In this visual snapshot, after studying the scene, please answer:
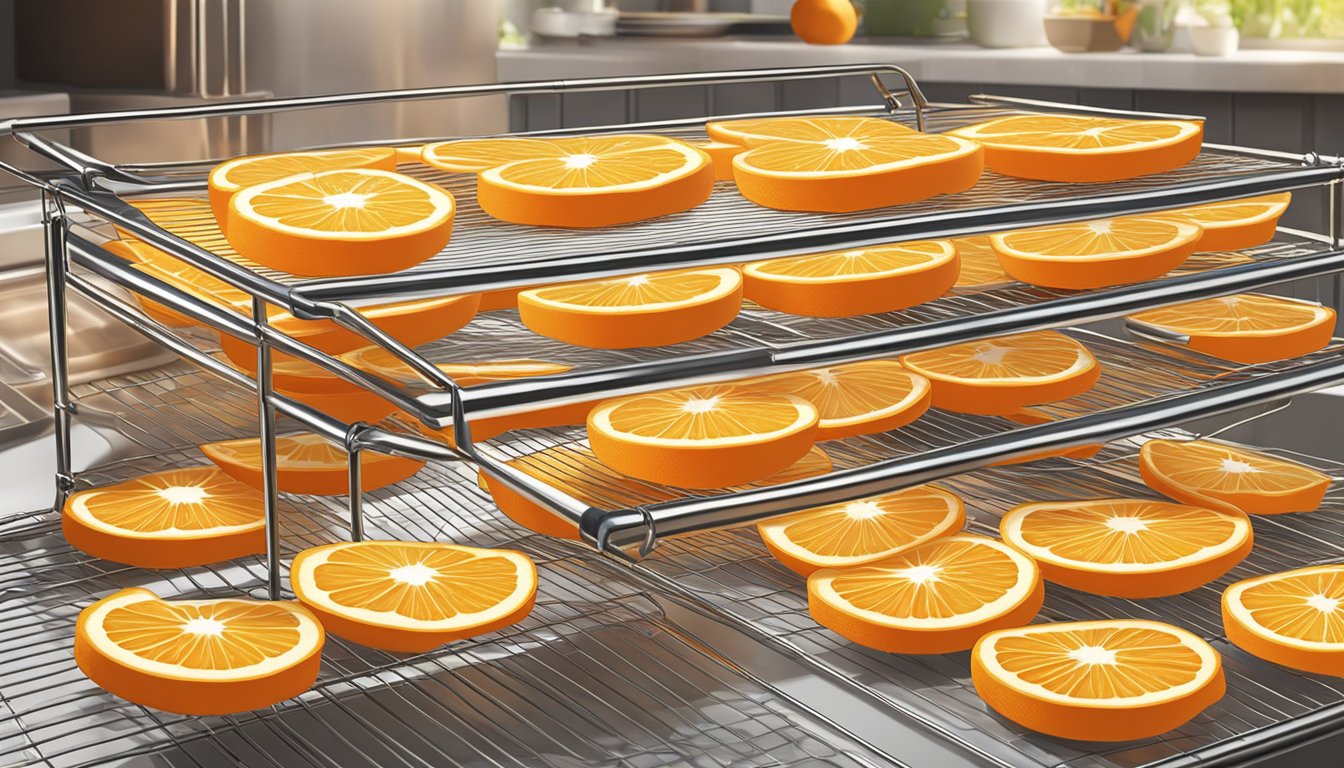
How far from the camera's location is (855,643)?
2.62 feet

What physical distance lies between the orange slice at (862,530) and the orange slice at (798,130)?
0.25 metres

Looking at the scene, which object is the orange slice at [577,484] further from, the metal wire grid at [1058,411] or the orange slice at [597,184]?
the orange slice at [597,184]

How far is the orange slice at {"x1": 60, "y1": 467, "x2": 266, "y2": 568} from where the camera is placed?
843mm

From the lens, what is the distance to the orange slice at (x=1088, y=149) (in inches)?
37.6

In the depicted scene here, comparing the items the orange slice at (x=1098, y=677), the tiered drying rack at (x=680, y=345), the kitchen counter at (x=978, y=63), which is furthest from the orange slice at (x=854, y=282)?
the kitchen counter at (x=978, y=63)

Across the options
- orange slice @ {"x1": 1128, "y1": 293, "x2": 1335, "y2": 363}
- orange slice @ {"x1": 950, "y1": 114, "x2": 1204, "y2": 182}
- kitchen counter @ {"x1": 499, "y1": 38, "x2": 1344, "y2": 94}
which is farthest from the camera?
kitchen counter @ {"x1": 499, "y1": 38, "x2": 1344, "y2": 94}

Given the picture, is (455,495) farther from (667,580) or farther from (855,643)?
(855,643)

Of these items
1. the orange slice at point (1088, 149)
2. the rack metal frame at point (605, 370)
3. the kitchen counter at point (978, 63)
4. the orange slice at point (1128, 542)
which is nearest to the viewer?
the rack metal frame at point (605, 370)

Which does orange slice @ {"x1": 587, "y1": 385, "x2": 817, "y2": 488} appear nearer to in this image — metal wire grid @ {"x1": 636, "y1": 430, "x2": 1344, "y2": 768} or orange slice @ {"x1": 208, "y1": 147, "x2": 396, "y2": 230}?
metal wire grid @ {"x1": 636, "y1": 430, "x2": 1344, "y2": 768}

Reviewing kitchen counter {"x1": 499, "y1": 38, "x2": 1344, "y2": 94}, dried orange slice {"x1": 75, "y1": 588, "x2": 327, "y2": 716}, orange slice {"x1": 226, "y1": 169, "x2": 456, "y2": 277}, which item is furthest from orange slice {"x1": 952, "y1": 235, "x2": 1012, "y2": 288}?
kitchen counter {"x1": 499, "y1": 38, "x2": 1344, "y2": 94}

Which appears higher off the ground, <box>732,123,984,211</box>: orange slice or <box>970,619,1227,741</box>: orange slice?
<box>732,123,984,211</box>: orange slice

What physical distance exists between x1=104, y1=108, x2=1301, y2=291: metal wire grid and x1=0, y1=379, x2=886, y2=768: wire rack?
0.21 metres

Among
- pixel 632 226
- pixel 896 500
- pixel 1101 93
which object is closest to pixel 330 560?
pixel 632 226

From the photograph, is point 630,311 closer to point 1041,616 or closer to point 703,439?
point 703,439
